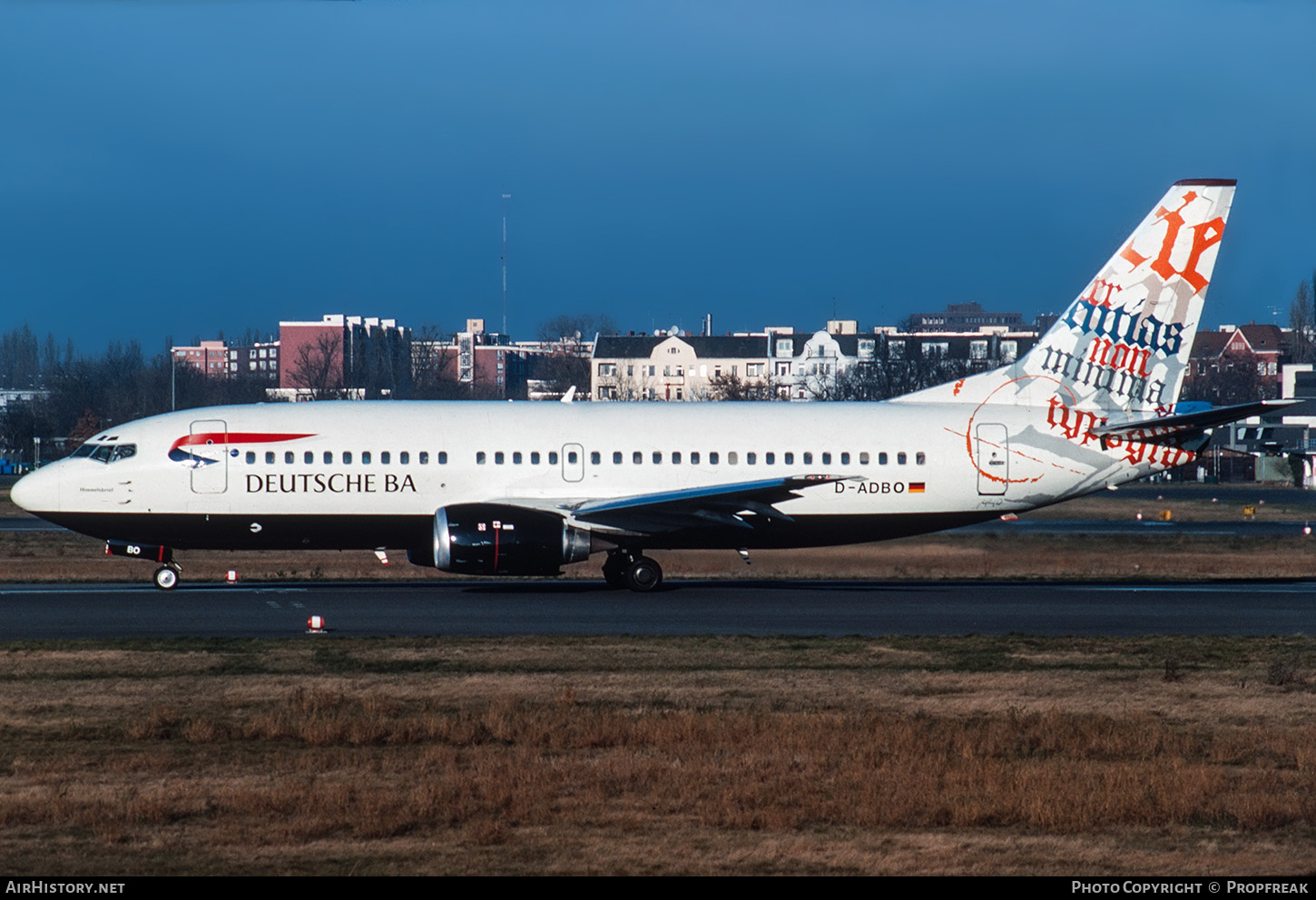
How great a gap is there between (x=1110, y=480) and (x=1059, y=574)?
456 centimetres

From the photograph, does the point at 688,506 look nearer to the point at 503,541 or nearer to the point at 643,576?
the point at 643,576

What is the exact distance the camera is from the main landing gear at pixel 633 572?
2908 cm

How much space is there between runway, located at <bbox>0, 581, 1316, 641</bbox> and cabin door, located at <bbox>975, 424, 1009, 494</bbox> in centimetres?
220

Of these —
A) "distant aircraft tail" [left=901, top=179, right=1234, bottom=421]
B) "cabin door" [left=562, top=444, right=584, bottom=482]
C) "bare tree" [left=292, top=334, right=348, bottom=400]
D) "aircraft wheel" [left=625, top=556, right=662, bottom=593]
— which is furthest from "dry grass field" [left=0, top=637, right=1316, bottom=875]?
"bare tree" [left=292, top=334, right=348, bottom=400]

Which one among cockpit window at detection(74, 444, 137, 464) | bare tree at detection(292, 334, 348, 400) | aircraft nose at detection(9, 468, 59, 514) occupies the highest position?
bare tree at detection(292, 334, 348, 400)

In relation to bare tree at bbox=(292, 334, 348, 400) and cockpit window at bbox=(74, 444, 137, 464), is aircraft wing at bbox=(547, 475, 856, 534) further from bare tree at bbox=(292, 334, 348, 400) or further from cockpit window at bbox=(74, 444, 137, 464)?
bare tree at bbox=(292, 334, 348, 400)

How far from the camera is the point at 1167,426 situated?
97.3 ft

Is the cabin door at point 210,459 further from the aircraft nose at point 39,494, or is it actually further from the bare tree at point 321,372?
the bare tree at point 321,372

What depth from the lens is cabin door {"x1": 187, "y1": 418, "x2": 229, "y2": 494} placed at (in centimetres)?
2845

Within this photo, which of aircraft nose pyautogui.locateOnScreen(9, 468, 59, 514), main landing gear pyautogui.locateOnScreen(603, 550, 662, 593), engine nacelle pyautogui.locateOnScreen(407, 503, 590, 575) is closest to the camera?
engine nacelle pyautogui.locateOnScreen(407, 503, 590, 575)

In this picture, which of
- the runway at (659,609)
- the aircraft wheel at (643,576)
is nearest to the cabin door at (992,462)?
the runway at (659,609)

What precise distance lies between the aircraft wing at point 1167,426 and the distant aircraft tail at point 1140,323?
0.86 metres
